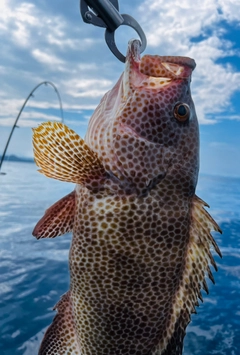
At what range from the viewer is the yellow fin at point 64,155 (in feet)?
6.73

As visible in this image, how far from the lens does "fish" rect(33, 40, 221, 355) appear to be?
2078 millimetres

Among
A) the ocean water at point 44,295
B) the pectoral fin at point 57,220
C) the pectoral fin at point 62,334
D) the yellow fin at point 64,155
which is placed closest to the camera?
the yellow fin at point 64,155

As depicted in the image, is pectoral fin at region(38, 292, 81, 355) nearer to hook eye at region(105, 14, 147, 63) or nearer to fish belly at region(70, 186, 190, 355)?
fish belly at region(70, 186, 190, 355)

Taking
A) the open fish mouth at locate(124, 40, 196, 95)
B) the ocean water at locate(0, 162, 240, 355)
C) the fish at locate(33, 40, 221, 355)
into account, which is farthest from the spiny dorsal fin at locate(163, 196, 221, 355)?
the ocean water at locate(0, 162, 240, 355)

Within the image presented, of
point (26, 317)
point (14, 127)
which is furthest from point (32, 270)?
point (14, 127)

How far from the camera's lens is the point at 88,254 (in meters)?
2.12

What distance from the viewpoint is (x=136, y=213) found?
2072 millimetres

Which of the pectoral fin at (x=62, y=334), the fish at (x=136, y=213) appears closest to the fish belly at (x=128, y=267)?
the fish at (x=136, y=213)

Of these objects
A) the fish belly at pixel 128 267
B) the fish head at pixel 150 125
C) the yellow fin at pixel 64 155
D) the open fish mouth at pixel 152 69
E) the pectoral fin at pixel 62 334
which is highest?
the open fish mouth at pixel 152 69

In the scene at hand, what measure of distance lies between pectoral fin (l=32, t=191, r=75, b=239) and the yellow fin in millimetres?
184

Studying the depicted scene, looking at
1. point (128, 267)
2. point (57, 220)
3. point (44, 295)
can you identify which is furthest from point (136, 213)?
point (44, 295)

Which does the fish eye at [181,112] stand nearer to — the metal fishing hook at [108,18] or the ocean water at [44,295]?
the metal fishing hook at [108,18]

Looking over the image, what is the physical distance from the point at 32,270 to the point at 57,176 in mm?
8770

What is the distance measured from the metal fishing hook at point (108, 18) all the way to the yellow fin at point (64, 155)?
582 millimetres
